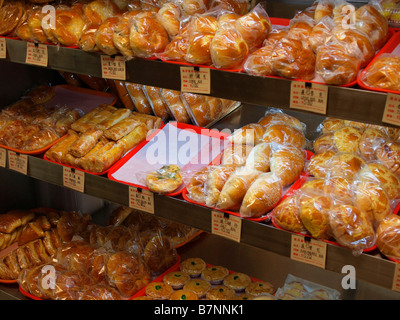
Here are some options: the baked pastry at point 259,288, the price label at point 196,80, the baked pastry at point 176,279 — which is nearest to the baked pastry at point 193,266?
the baked pastry at point 176,279

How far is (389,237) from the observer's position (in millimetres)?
1409

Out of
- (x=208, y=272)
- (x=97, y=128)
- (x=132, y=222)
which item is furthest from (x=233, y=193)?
(x=132, y=222)

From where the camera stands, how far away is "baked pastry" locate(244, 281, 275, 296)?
2.07m

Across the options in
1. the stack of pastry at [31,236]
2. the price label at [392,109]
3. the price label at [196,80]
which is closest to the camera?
the price label at [392,109]

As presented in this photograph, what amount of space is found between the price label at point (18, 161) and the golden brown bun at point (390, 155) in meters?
1.58

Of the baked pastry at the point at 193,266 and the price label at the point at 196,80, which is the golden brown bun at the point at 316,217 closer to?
the price label at the point at 196,80

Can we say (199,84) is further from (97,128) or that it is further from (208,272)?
(208,272)

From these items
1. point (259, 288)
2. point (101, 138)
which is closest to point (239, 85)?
point (101, 138)

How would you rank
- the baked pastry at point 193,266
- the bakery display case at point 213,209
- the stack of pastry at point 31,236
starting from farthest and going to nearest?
the stack of pastry at point 31,236, the baked pastry at point 193,266, the bakery display case at point 213,209

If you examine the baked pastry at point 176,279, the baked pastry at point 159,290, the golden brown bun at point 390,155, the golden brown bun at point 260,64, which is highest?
the golden brown bun at point 260,64

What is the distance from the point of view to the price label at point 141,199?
6.18 feet

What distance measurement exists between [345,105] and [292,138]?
56cm

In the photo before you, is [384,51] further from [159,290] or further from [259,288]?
[159,290]

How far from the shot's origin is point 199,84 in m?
1.66
